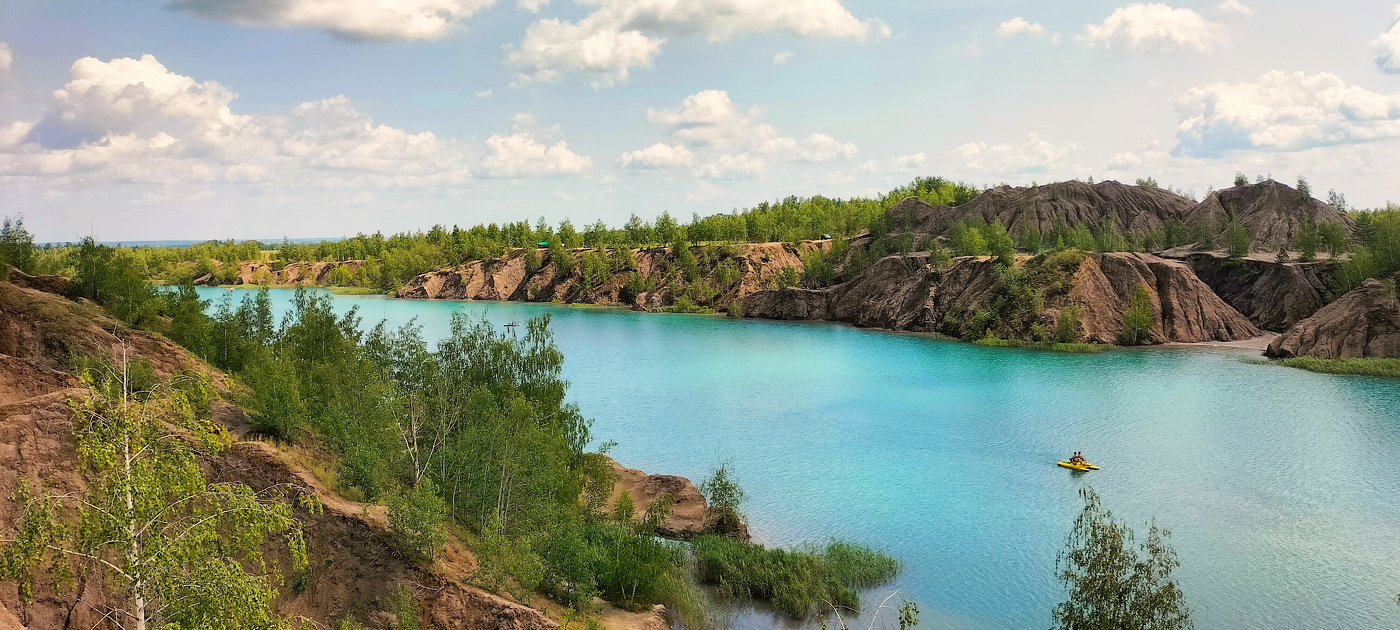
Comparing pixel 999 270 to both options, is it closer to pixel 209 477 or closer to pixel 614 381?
pixel 614 381

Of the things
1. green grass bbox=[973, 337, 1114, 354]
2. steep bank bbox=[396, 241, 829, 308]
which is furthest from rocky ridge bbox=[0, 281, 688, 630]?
steep bank bbox=[396, 241, 829, 308]

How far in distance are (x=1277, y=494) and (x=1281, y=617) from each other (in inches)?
607

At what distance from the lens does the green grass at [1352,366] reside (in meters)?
68.8

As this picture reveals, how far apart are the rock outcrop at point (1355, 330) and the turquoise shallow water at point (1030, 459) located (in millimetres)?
6079

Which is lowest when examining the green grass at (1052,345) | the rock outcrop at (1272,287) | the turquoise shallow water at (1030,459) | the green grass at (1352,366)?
the turquoise shallow water at (1030,459)

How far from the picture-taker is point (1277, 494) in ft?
134

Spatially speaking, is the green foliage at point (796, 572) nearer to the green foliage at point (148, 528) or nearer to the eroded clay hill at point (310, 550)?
the eroded clay hill at point (310, 550)

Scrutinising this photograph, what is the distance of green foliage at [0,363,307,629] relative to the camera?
1045 centimetres

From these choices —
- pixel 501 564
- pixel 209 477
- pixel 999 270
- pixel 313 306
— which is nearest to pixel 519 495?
pixel 501 564

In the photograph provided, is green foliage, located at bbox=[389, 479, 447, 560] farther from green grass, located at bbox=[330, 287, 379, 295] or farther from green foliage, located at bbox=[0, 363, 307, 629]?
green grass, located at bbox=[330, 287, 379, 295]

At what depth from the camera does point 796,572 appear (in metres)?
30.8

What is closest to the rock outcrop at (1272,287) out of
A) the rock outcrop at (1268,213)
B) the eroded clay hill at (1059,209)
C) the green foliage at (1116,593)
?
the rock outcrop at (1268,213)

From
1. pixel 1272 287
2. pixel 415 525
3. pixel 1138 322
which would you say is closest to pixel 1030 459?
pixel 415 525

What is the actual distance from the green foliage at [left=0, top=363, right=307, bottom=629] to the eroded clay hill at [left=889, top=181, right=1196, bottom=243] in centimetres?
13536
